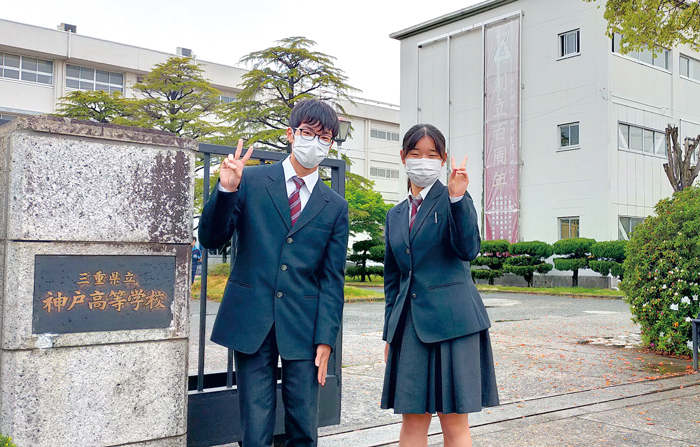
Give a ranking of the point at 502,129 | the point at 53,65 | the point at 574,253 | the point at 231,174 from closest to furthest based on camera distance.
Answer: the point at 231,174, the point at 574,253, the point at 502,129, the point at 53,65

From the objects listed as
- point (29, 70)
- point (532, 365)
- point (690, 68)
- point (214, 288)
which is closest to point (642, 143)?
point (690, 68)

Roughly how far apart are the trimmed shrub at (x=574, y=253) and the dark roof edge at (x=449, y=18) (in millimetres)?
10715

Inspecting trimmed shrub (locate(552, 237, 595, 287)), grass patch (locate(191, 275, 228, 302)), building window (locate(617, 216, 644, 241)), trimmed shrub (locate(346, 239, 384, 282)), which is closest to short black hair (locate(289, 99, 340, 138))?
grass patch (locate(191, 275, 228, 302))

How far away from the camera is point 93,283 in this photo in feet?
9.32

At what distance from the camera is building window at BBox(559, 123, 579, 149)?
77.7 feet

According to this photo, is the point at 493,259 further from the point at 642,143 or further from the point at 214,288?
the point at 214,288

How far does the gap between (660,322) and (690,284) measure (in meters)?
0.59

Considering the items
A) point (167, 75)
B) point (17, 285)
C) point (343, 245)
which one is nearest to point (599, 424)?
point (343, 245)

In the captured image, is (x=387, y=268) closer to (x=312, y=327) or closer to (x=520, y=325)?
(x=312, y=327)

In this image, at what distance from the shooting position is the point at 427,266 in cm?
295

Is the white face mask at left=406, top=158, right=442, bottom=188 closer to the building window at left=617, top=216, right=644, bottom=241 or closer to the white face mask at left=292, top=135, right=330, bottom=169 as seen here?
the white face mask at left=292, top=135, right=330, bottom=169

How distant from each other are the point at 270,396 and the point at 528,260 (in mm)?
21772

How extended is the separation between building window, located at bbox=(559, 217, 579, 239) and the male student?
22468 mm

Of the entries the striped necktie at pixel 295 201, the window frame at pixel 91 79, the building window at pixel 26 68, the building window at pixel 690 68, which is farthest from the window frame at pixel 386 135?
the striped necktie at pixel 295 201
